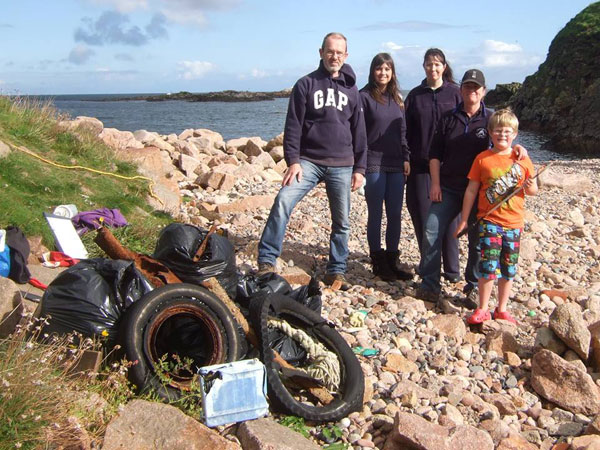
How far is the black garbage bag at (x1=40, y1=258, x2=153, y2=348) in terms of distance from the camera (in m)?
3.92

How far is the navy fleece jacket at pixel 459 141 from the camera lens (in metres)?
5.69

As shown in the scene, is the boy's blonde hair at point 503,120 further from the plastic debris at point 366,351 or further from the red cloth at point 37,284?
the red cloth at point 37,284

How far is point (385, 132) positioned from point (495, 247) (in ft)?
5.47

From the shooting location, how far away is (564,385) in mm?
4352

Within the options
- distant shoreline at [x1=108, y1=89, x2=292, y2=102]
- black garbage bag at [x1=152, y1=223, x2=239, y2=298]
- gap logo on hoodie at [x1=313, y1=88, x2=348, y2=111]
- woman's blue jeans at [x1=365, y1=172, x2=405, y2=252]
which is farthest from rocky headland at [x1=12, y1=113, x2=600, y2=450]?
distant shoreline at [x1=108, y1=89, x2=292, y2=102]

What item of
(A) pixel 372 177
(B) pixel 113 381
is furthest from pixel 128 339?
(A) pixel 372 177

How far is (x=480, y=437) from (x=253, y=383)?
1.27m

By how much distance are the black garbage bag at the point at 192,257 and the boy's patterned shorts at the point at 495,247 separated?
2.03 metres

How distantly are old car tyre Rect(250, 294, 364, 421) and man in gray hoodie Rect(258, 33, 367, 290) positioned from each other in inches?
56.9

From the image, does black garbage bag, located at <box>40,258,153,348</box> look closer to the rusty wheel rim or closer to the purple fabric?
the rusty wheel rim

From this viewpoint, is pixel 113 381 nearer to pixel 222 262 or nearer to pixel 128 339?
pixel 128 339

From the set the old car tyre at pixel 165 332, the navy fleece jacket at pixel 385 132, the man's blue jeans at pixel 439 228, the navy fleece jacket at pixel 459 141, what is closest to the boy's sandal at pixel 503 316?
the man's blue jeans at pixel 439 228

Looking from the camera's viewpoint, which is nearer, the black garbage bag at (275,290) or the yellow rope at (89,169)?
the black garbage bag at (275,290)

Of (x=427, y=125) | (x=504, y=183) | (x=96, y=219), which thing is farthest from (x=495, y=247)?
(x=96, y=219)
